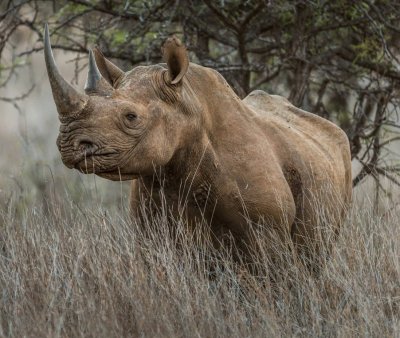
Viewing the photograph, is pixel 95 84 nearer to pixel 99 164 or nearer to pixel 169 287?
pixel 99 164

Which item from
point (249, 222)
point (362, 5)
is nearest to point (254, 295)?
point (249, 222)

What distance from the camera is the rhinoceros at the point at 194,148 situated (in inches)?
216

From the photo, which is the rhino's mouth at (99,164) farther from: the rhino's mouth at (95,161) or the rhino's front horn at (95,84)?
the rhino's front horn at (95,84)

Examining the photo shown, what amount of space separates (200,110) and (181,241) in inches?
29.7

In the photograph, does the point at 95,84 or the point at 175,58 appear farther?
the point at 175,58

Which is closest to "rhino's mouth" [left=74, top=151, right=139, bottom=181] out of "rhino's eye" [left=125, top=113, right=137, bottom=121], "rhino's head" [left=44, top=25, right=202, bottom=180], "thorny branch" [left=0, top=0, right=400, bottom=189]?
"rhino's head" [left=44, top=25, right=202, bottom=180]

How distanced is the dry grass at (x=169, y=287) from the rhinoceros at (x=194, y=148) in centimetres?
23

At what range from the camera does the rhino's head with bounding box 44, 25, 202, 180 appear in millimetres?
5422

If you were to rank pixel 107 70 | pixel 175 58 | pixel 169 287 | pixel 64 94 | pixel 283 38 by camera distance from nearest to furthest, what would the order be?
1. pixel 64 94
2. pixel 169 287
3. pixel 175 58
4. pixel 107 70
5. pixel 283 38

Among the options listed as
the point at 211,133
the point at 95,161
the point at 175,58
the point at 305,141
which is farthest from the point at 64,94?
the point at 305,141

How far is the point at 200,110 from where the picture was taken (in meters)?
6.10

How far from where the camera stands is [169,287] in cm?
571

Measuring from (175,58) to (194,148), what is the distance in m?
0.53

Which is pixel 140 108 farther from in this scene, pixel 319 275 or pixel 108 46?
pixel 108 46
